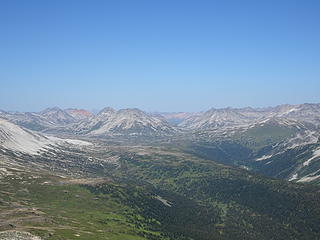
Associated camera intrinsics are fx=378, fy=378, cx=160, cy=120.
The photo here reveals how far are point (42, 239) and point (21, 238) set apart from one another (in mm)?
12373

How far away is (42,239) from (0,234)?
21.2m

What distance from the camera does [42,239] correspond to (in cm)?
19962

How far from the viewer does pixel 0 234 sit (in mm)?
190250

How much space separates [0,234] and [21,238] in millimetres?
10665

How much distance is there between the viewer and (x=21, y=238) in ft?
625
